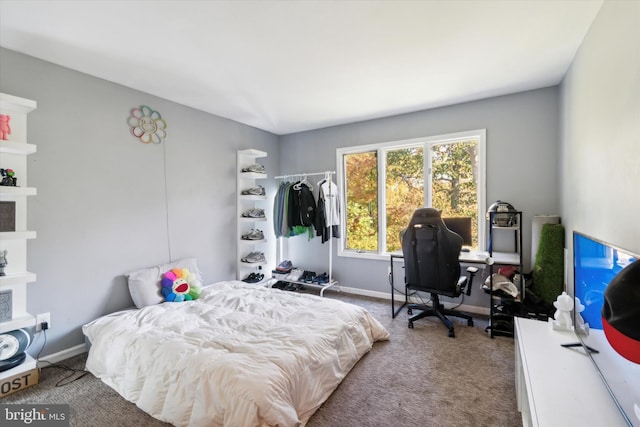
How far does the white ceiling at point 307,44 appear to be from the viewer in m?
1.75

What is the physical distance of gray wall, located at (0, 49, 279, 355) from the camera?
7.47 feet

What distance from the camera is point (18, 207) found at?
214cm

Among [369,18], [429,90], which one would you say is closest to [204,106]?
[369,18]

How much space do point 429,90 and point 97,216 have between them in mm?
3482

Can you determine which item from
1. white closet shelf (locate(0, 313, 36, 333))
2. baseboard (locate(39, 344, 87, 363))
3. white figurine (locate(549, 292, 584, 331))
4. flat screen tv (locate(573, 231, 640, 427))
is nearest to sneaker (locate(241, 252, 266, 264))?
baseboard (locate(39, 344, 87, 363))

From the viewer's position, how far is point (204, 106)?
3385mm

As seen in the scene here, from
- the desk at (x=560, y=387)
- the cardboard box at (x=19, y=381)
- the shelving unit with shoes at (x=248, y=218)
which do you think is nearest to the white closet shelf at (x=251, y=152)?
the shelving unit with shoes at (x=248, y=218)

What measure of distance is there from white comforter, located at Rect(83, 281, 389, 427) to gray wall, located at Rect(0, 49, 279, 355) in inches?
16.7

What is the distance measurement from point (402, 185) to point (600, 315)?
2831mm

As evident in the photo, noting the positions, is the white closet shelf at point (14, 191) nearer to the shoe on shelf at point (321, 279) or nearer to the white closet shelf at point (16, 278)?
the white closet shelf at point (16, 278)

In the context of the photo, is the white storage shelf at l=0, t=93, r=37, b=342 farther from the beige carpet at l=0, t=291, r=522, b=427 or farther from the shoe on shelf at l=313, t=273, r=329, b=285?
the shoe on shelf at l=313, t=273, r=329, b=285

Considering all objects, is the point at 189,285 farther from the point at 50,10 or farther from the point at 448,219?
the point at 448,219

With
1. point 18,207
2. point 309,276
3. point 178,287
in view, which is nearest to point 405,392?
point 178,287

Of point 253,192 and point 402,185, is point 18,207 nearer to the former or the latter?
point 253,192
